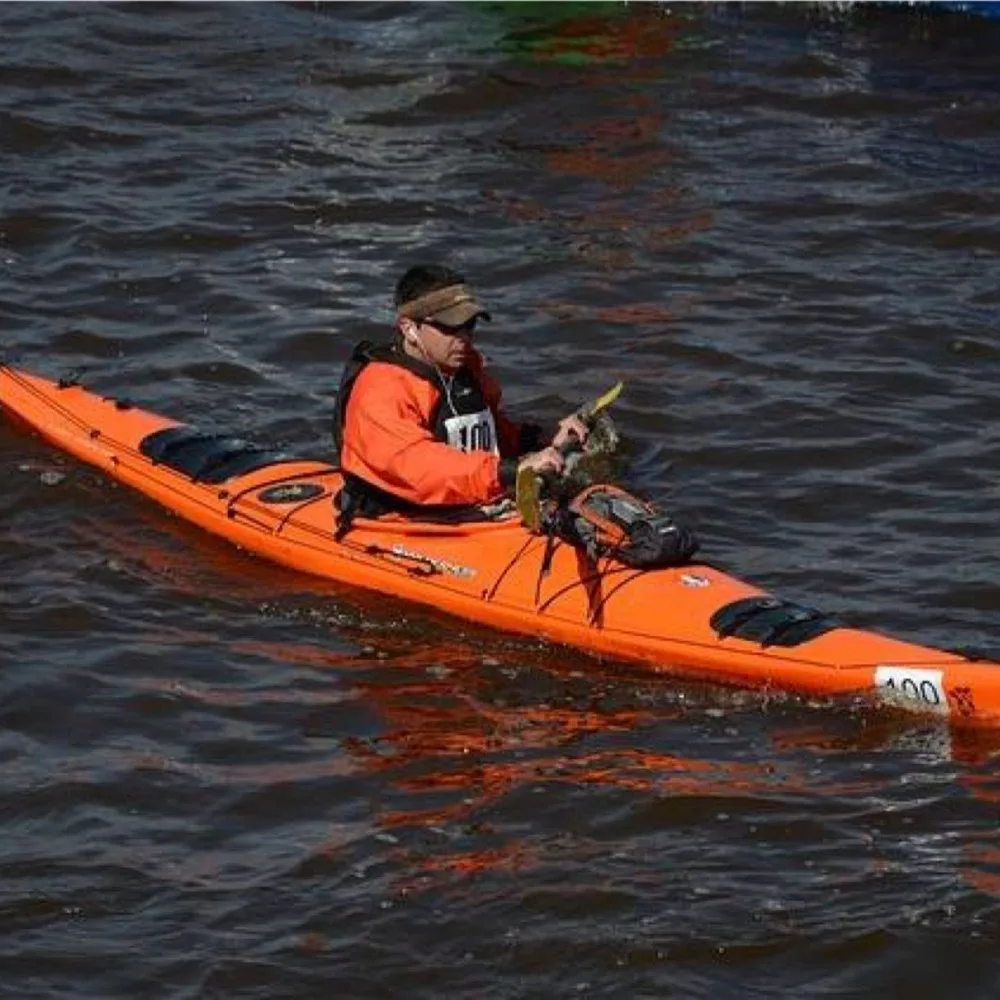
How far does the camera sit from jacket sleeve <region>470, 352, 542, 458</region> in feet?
27.8

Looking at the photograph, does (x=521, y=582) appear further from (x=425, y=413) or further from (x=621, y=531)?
(x=425, y=413)

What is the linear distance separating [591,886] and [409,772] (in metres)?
0.87

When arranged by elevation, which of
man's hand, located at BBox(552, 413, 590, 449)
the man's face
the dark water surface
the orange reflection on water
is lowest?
the dark water surface

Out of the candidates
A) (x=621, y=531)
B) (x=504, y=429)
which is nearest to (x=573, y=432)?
(x=621, y=531)

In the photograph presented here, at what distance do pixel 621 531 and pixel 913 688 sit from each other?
1139 millimetres

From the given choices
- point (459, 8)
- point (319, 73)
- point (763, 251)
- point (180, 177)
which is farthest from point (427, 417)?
point (459, 8)

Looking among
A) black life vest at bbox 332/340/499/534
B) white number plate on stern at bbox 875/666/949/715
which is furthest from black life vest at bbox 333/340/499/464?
white number plate on stern at bbox 875/666/949/715

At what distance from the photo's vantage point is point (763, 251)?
39.2ft

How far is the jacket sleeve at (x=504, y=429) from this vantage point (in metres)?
8.47

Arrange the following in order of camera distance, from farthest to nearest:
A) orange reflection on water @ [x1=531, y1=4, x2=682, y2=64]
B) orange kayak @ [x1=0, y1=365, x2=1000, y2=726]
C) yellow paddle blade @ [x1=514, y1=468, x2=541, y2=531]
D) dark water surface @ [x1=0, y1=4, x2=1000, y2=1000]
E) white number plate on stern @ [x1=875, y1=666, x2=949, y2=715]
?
orange reflection on water @ [x1=531, y1=4, x2=682, y2=64], yellow paddle blade @ [x1=514, y1=468, x2=541, y2=531], orange kayak @ [x1=0, y1=365, x2=1000, y2=726], white number plate on stern @ [x1=875, y1=666, x2=949, y2=715], dark water surface @ [x1=0, y1=4, x2=1000, y2=1000]

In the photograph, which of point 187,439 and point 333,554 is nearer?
point 333,554

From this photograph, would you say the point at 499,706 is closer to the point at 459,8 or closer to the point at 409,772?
the point at 409,772

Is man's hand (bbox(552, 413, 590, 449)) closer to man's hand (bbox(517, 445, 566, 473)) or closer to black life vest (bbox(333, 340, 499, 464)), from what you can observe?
man's hand (bbox(517, 445, 566, 473))

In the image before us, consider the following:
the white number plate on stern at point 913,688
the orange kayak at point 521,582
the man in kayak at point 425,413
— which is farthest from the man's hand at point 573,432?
the white number plate on stern at point 913,688
